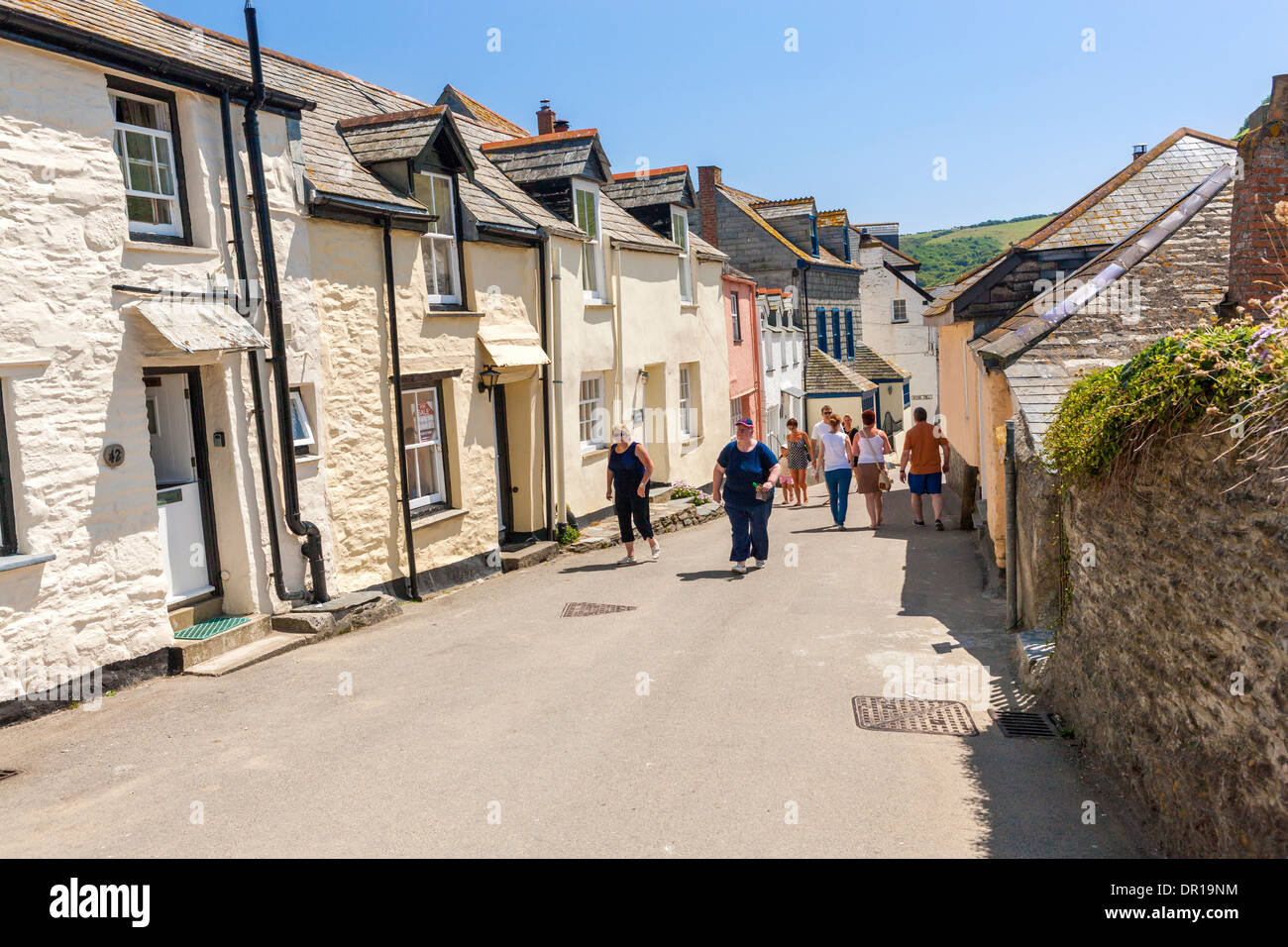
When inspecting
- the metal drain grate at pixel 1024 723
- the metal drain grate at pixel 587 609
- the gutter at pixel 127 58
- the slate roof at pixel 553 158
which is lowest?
the metal drain grate at pixel 1024 723

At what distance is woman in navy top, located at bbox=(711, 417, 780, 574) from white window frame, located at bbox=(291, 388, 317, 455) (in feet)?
15.5

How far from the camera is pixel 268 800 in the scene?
19.9 feet

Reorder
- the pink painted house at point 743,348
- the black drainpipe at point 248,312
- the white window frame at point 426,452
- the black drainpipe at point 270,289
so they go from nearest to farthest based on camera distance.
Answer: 1. the black drainpipe at point 248,312
2. the black drainpipe at point 270,289
3. the white window frame at point 426,452
4. the pink painted house at point 743,348

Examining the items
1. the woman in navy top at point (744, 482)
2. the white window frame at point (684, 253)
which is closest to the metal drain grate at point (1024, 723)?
the woman in navy top at point (744, 482)

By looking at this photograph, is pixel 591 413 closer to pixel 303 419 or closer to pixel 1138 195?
pixel 303 419

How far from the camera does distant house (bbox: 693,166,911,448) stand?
3716 cm

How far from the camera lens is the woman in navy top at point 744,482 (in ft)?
41.1

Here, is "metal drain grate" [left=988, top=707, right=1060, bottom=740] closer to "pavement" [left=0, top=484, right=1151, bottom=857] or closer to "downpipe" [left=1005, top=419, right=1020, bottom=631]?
"pavement" [left=0, top=484, right=1151, bottom=857]

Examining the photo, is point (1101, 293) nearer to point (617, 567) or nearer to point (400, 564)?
point (617, 567)

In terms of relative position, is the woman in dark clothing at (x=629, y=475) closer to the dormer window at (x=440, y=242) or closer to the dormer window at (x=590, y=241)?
the dormer window at (x=440, y=242)

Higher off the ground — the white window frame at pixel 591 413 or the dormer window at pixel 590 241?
the dormer window at pixel 590 241

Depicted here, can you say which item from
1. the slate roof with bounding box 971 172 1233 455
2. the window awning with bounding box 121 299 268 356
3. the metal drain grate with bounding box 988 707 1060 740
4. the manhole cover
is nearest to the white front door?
the window awning with bounding box 121 299 268 356

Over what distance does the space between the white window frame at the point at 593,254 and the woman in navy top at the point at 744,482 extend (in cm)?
578

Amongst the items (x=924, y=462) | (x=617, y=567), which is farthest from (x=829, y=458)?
(x=617, y=567)
